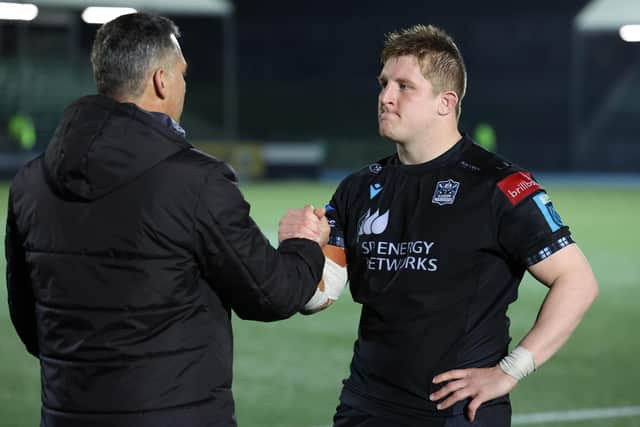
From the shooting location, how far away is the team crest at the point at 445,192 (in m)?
3.52

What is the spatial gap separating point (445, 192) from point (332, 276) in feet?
1.67

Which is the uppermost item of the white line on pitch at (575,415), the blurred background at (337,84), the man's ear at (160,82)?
the man's ear at (160,82)

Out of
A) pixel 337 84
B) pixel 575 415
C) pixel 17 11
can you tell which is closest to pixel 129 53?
pixel 575 415

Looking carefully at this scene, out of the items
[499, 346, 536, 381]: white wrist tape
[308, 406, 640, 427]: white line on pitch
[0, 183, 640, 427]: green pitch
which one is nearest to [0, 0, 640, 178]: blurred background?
[0, 183, 640, 427]: green pitch

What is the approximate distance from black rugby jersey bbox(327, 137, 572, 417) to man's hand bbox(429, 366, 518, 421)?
0.06 meters

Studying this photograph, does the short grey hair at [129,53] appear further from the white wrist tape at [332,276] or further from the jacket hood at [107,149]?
the white wrist tape at [332,276]

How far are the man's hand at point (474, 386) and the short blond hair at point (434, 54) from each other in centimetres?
90

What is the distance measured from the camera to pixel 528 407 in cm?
666

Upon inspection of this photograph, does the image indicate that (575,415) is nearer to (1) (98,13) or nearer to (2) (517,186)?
(2) (517,186)

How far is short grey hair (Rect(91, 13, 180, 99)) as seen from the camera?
302cm

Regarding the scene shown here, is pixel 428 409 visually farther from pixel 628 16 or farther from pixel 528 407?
pixel 628 16

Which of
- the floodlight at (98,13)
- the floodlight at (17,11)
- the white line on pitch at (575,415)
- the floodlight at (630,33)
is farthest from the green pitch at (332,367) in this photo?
the floodlight at (630,33)

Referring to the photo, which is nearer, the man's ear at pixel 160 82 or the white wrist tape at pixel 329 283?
the man's ear at pixel 160 82

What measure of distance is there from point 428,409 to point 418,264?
44 cm
